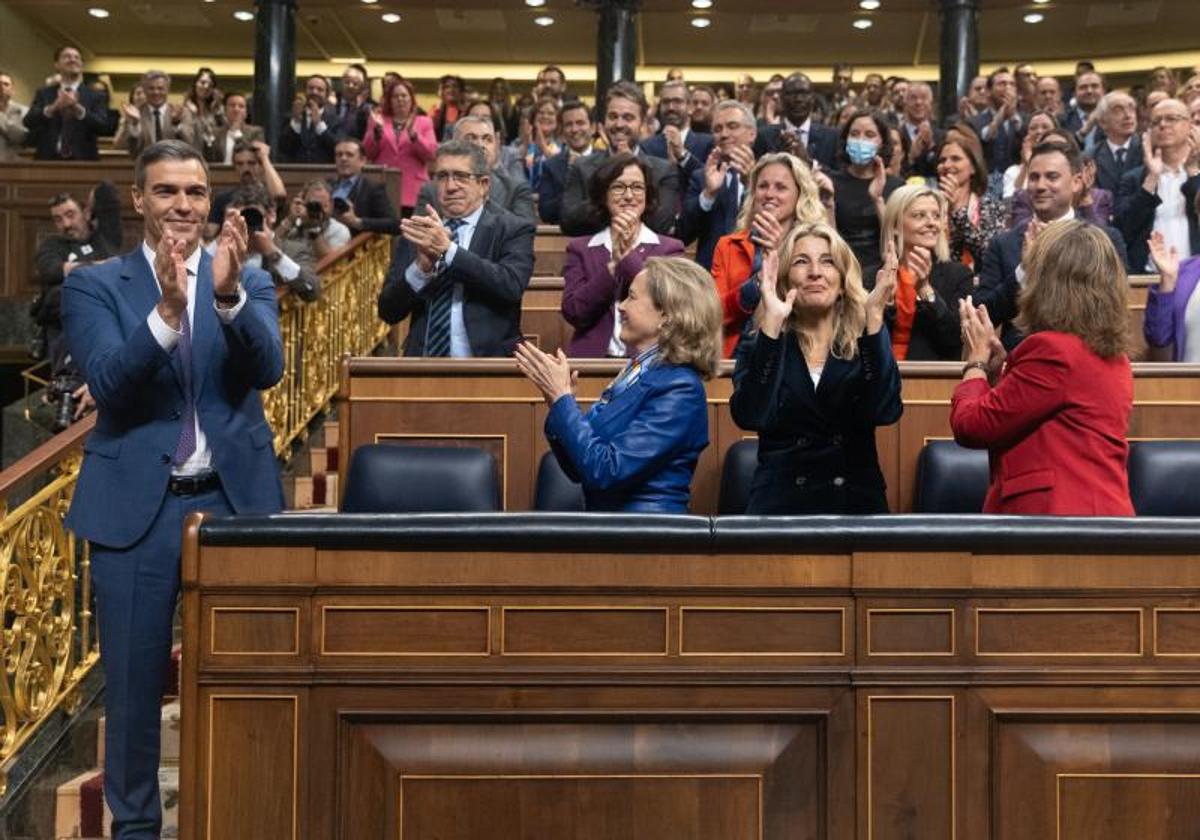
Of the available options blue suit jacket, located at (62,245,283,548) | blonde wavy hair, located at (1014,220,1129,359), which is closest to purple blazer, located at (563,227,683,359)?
blonde wavy hair, located at (1014,220,1129,359)

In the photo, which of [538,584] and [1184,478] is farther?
[1184,478]

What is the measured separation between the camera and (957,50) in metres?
12.1

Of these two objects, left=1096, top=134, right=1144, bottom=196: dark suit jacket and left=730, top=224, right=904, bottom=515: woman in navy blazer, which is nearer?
left=730, top=224, right=904, bottom=515: woman in navy blazer

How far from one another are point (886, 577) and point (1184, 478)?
4.77 ft

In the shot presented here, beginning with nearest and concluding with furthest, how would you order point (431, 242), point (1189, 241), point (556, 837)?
point (556, 837) < point (431, 242) < point (1189, 241)

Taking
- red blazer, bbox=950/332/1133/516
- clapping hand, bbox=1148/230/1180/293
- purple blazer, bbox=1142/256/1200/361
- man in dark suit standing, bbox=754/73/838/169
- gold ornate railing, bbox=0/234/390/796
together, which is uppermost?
man in dark suit standing, bbox=754/73/838/169

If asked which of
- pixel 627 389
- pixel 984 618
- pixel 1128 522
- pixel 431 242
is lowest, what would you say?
pixel 984 618

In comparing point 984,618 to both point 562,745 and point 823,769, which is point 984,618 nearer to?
point 823,769

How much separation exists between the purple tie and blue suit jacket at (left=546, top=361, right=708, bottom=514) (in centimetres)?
61

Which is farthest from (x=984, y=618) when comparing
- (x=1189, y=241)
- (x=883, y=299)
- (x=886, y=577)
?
(x=1189, y=241)

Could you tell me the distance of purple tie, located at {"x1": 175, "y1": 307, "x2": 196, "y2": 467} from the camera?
255 cm

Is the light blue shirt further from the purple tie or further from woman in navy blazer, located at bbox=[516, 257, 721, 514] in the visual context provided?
the purple tie

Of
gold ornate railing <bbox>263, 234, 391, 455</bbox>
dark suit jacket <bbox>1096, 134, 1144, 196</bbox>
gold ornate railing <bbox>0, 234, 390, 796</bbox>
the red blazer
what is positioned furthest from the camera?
dark suit jacket <bbox>1096, 134, 1144, 196</bbox>

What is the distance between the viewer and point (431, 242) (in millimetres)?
3930
